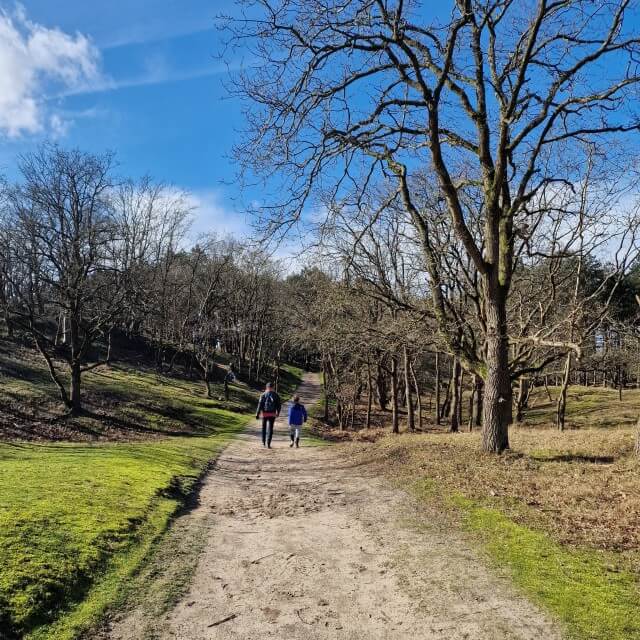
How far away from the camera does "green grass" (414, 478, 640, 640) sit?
4266mm

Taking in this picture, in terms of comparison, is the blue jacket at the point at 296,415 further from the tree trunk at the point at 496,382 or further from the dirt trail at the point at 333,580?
the dirt trail at the point at 333,580

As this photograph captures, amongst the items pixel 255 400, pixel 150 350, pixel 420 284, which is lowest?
pixel 255 400

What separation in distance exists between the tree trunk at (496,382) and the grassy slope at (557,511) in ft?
1.69

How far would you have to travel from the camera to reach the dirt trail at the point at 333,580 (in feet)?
14.3

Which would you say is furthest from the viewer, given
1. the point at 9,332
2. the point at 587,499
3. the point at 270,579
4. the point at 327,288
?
the point at 9,332

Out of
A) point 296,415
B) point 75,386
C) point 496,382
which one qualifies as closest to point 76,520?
point 496,382

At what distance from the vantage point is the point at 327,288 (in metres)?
24.7

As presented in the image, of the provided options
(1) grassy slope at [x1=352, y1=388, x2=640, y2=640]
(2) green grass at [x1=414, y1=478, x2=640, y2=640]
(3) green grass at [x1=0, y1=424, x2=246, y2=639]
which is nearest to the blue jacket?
(1) grassy slope at [x1=352, y1=388, x2=640, y2=640]

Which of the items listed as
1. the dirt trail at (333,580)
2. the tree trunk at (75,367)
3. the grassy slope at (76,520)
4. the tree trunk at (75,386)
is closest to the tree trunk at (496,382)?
the dirt trail at (333,580)

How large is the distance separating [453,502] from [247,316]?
42.8 m

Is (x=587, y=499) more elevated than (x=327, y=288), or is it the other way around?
(x=327, y=288)

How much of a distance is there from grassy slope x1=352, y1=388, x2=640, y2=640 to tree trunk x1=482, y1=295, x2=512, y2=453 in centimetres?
51

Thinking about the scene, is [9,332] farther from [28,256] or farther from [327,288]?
[327,288]

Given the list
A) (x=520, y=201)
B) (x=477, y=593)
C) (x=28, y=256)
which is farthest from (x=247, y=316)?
(x=477, y=593)
